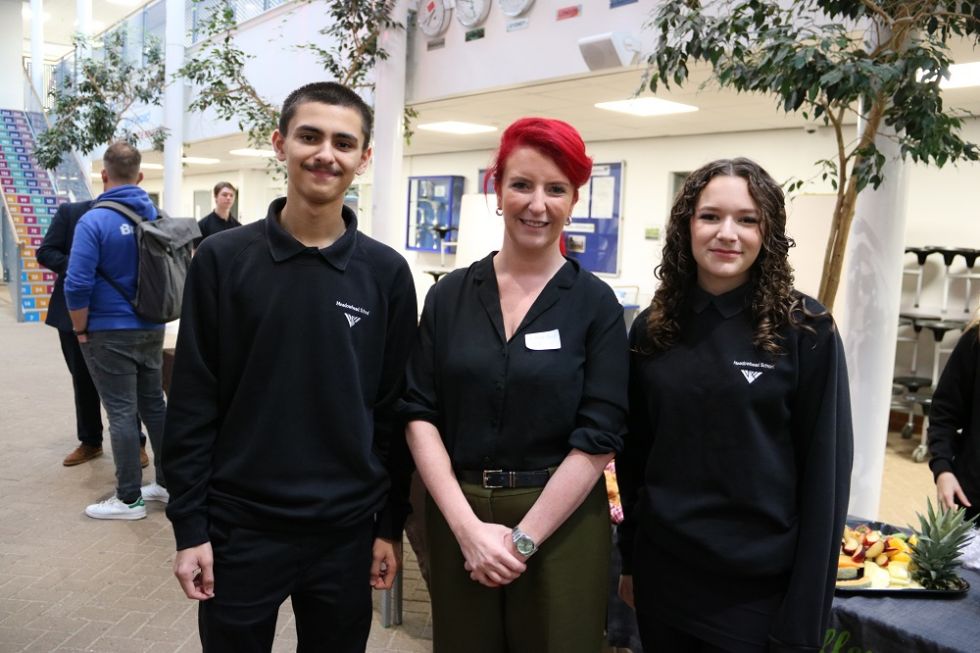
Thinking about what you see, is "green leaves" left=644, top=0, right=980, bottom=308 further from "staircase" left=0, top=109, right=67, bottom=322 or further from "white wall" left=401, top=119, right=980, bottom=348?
"staircase" left=0, top=109, right=67, bottom=322

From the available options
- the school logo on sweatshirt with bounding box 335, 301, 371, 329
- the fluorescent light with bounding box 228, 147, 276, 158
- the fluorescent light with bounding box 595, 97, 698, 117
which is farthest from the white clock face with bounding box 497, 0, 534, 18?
the fluorescent light with bounding box 228, 147, 276, 158

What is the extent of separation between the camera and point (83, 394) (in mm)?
4941

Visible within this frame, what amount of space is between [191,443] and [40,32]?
20.4 metres

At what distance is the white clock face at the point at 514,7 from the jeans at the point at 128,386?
4.14 meters

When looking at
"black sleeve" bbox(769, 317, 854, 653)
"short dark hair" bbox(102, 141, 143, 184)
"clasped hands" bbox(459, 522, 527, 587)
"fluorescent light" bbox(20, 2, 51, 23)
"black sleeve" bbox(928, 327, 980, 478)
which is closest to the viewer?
"black sleeve" bbox(769, 317, 854, 653)

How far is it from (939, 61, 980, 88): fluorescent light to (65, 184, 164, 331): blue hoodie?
16.6 ft

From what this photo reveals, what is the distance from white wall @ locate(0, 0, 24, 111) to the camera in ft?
63.4

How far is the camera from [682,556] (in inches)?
62.2

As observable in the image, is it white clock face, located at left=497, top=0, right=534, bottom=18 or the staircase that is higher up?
white clock face, located at left=497, top=0, right=534, bottom=18

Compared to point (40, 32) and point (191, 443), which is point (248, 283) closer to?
point (191, 443)

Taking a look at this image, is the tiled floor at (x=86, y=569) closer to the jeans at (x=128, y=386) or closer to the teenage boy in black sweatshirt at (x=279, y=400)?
the jeans at (x=128, y=386)

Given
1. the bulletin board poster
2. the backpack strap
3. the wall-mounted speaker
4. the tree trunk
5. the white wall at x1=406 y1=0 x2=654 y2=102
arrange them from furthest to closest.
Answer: the bulletin board poster
the white wall at x1=406 y1=0 x2=654 y2=102
the wall-mounted speaker
the backpack strap
the tree trunk

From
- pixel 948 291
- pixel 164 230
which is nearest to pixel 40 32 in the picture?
pixel 164 230

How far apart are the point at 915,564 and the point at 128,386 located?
3.62 m
